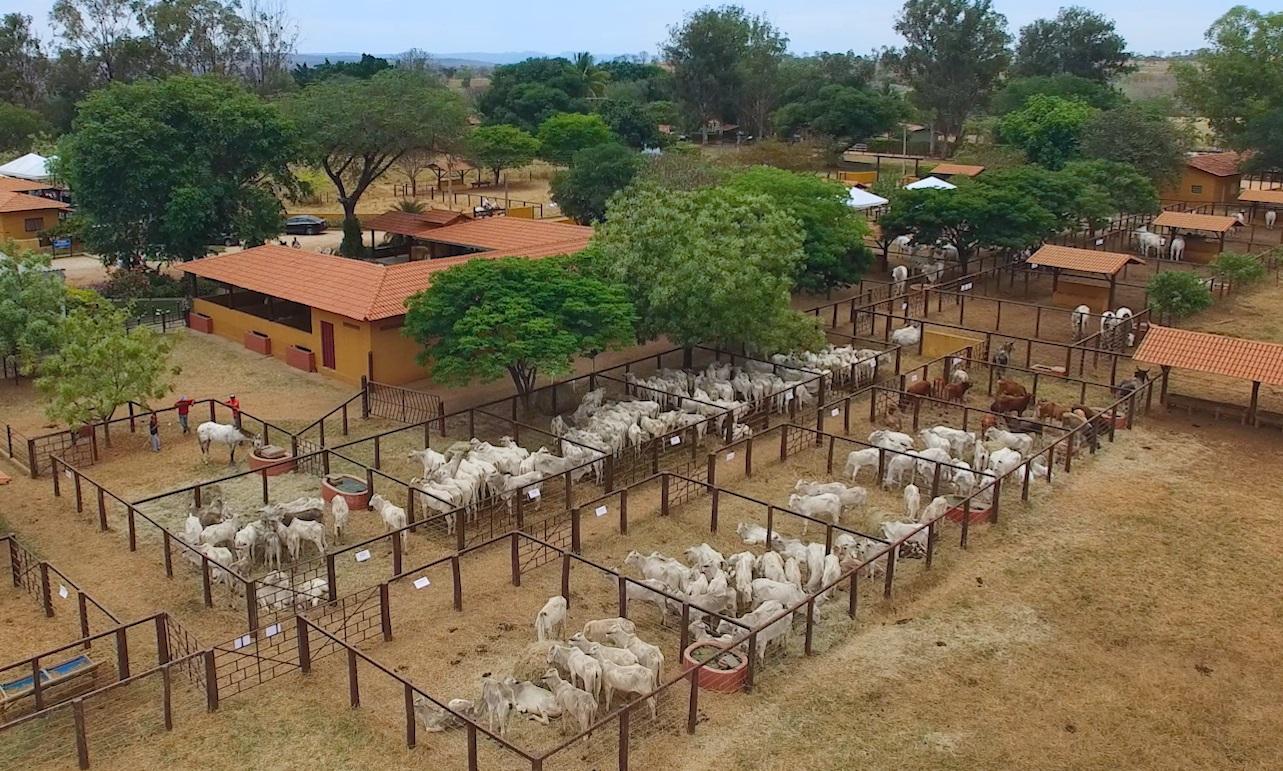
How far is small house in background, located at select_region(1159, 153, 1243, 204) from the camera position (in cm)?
Answer: 5931

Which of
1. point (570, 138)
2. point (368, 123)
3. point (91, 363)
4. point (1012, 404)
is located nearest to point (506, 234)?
point (368, 123)

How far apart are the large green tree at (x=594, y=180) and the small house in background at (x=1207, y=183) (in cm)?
3081

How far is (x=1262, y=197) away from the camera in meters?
55.9

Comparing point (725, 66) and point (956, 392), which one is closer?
point (956, 392)

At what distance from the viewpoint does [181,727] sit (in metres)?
13.3

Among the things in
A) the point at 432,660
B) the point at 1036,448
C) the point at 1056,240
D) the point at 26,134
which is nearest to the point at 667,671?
the point at 432,660

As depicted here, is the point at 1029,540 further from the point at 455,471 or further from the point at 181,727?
the point at 181,727

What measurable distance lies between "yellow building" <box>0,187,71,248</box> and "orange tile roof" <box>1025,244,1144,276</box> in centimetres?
4385

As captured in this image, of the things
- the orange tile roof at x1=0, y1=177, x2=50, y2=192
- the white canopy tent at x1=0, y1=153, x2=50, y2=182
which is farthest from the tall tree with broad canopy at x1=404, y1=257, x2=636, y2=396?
the white canopy tent at x1=0, y1=153, x2=50, y2=182

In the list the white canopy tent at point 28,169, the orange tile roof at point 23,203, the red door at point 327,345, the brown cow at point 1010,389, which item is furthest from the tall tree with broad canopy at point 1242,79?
the white canopy tent at point 28,169

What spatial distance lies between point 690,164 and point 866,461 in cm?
2849

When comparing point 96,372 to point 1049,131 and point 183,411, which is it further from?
point 1049,131

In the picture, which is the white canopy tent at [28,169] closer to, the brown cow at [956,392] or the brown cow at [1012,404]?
the brown cow at [956,392]

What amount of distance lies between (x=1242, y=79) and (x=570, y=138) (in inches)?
1649
